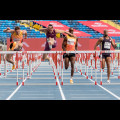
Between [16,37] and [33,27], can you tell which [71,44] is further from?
[33,27]

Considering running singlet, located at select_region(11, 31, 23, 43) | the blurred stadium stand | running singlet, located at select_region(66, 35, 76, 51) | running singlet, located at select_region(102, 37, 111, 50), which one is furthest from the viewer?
the blurred stadium stand

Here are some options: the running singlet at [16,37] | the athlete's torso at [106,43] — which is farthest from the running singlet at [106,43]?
the running singlet at [16,37]

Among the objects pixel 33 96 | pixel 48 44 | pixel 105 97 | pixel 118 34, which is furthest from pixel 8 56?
pixel 118 34

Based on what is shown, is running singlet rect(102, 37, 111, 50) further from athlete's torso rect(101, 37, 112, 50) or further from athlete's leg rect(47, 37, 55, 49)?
athlete's leg rect(47, 37, 55, 49)

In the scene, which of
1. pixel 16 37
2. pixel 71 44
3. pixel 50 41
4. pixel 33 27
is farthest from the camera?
pixel 33 27

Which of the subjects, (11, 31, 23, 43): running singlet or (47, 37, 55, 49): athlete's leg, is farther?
(11, 31, 23, 43): running singlet

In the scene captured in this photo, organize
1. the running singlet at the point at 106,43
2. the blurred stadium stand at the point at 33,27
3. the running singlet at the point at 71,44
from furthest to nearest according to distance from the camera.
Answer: the blurred stadium stand at the point at 33,27 < the running singlet at the point at 106,43 < the running singlet at the point at 71,44

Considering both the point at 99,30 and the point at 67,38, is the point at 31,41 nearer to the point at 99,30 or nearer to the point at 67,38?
the point at 99,30

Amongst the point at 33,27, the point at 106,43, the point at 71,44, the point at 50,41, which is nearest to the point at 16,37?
the point at 50,41

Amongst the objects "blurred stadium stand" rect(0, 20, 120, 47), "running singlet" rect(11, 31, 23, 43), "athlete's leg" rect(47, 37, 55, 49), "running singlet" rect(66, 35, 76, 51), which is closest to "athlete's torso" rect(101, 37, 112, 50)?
"running singlet" rect(66, 35, 76, 51)

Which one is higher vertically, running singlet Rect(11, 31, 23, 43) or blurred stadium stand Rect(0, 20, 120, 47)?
running singlet Rect(11, 31, 23, 43)

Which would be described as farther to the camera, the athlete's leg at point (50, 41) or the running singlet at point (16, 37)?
the running singlet at point (16, 37)

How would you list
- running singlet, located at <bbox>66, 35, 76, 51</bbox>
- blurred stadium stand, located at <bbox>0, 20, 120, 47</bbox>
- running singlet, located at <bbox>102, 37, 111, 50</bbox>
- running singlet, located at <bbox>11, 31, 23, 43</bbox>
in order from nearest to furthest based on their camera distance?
running singlet, located at <bbox>66, 35, 76, 51</bbox>, running singlet, located at <bbox>102, 37, 111, 50</bbox>, running singlet, located at <bbox>11, 31, 23, 43</bbox>, blurred stadium stand, located at <bbox>0, 20, 120, 47</bbox>

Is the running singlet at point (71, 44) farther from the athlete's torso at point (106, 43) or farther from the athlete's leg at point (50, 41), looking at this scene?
the athlete's torso at point (106, 43)
